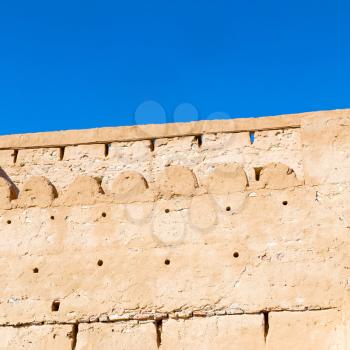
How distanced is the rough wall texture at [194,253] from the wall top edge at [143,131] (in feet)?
0.15

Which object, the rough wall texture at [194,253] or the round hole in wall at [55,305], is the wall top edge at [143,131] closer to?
the rough wall texture at [194,253]

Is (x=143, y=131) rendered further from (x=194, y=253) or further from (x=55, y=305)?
(x=55, y=305)

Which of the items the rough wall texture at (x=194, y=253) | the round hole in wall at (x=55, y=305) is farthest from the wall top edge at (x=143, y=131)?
the round hole in wall at (x=55, y=305)

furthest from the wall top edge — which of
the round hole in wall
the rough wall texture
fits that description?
the round hole in wall

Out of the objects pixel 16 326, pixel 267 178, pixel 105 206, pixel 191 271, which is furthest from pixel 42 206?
pixel 267 178

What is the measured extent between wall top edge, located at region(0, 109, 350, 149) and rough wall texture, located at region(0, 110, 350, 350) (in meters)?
0.05

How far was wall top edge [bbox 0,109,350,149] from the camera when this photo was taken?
933 cm

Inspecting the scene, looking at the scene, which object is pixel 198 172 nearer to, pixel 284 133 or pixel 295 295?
pixel 284 133

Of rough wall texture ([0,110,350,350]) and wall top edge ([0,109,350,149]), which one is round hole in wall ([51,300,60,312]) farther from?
wall top edge ([0,109,350,149])

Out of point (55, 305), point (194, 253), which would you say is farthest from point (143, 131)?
point (55, 305)

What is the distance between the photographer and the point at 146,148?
9633 millimetres

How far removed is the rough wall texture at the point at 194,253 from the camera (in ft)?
25.8

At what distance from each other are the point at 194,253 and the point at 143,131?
198 cm

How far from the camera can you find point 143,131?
31.6 ft
